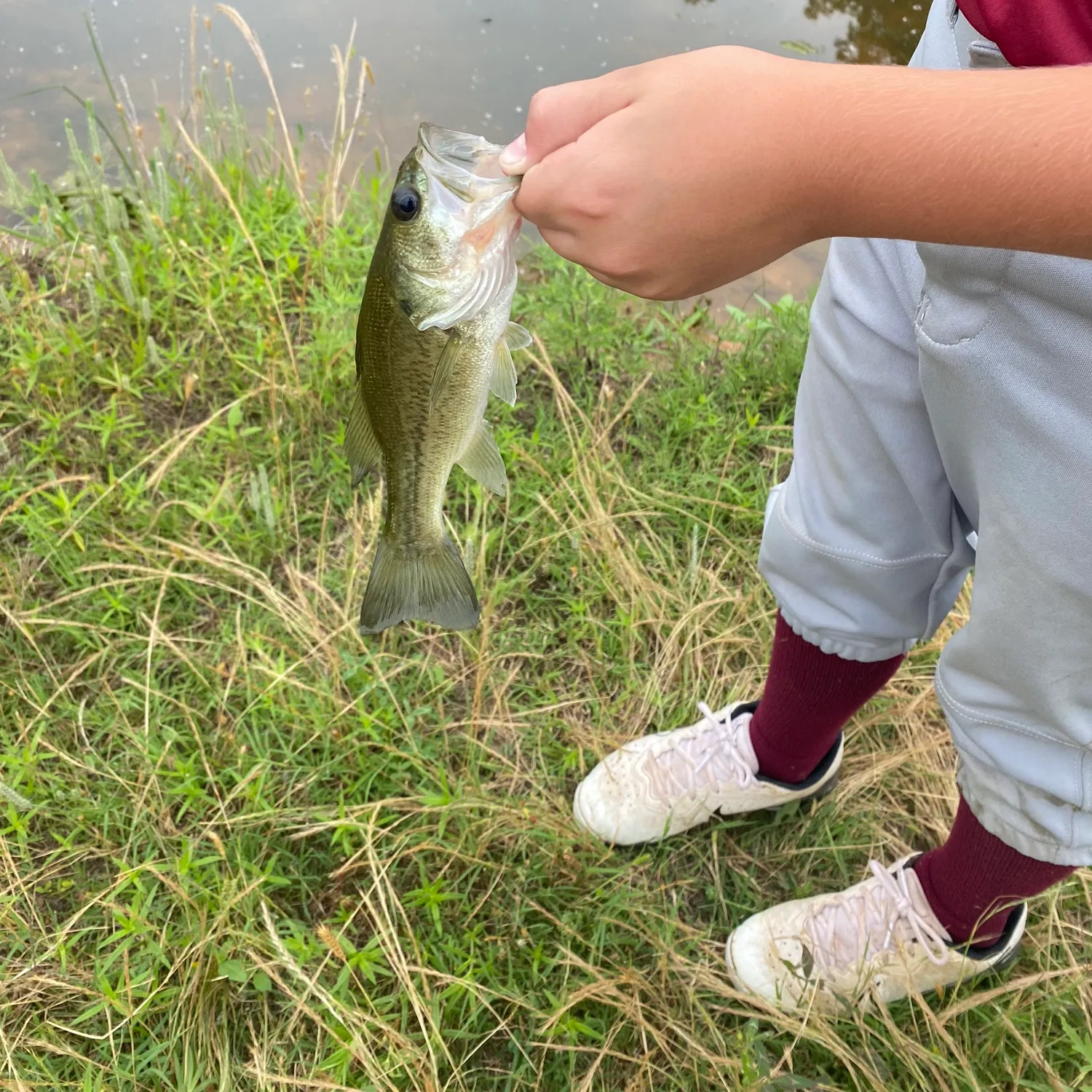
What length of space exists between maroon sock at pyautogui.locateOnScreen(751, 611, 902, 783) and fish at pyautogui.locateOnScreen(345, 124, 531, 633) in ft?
2.20

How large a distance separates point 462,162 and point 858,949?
67.6 inches

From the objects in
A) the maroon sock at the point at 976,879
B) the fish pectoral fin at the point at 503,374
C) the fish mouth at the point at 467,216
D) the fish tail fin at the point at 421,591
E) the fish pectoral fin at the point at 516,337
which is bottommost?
the maroon sock at the point at 976,879

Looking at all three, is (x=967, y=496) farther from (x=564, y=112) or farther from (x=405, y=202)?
(x=405, y=202)

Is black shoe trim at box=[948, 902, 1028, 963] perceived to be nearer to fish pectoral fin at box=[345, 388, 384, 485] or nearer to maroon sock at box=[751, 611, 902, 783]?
maroon sock at box=[751, 611, 902, 783]

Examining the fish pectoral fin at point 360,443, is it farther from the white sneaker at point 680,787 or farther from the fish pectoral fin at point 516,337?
the white sneaker at point 680,787

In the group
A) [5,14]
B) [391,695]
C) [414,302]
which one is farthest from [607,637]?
[5,14]

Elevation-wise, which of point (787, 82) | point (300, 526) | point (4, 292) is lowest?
point (300, 526)

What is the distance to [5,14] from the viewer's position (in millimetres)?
4887

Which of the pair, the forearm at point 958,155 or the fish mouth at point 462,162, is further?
the fish mouth at point 462,162

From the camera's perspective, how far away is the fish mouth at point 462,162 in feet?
4.36

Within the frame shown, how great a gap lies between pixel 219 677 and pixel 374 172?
2949mm

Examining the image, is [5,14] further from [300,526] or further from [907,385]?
[907,385]

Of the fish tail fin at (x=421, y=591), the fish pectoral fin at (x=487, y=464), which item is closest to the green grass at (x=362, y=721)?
the fish tail fin at (x=421, y=591)

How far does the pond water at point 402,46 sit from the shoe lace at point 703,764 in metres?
3.50
